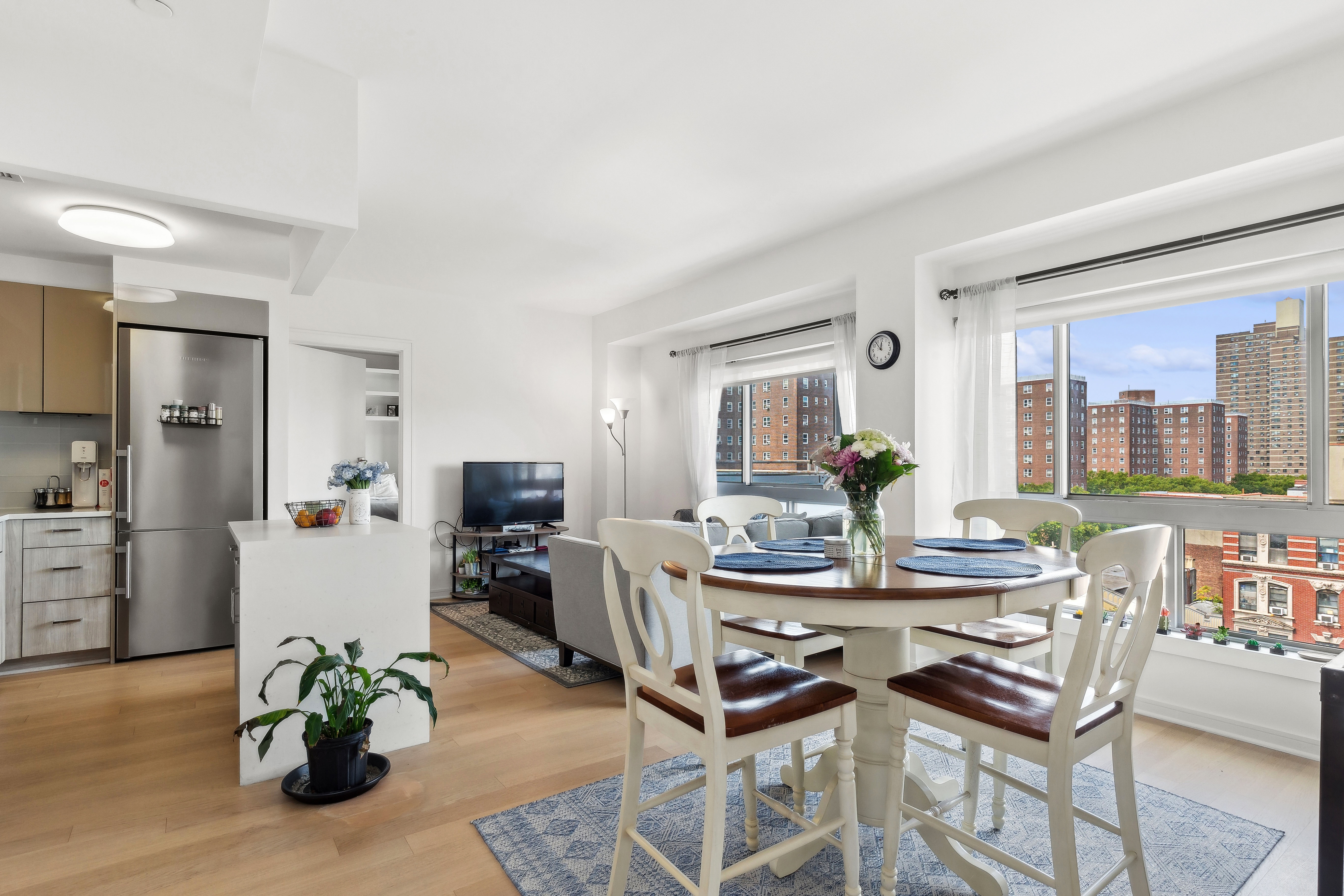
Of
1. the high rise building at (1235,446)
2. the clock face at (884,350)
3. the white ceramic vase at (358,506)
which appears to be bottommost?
the white ceramic vase at (358,506)

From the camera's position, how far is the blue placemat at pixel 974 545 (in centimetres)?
226

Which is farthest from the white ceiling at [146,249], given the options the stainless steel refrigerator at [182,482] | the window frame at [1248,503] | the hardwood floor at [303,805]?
the window frame at [1248,503]

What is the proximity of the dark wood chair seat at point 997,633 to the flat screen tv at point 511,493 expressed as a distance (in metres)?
3.72

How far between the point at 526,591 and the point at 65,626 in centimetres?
254

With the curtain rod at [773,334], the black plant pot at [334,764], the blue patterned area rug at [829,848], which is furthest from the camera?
the curtain rod at [773,334]

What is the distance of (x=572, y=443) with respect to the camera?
6.47 m

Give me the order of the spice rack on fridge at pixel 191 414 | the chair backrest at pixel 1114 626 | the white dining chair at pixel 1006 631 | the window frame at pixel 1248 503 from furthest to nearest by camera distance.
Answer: the spice rack on fridge at pixel 191 414 → the window frame at pixel 1248 503 → the white dining chair at pixel 1006 631 → the chair backrest at pixel 1114 626

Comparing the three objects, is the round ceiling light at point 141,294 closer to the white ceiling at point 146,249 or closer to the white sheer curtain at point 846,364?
the white ceiling at point 146,249

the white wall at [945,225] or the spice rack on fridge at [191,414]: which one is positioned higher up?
the white wall at [945,225]

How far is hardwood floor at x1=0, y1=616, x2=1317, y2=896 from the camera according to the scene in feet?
6.16

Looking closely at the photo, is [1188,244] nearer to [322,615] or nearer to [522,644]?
[322,615]

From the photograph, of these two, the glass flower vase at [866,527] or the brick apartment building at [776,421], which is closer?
the glass flower vase at [866,527]

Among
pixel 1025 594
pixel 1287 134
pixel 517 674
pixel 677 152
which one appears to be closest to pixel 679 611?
pixel 517 674

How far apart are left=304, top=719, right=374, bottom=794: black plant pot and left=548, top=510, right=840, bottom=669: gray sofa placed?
1.12 metres
